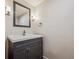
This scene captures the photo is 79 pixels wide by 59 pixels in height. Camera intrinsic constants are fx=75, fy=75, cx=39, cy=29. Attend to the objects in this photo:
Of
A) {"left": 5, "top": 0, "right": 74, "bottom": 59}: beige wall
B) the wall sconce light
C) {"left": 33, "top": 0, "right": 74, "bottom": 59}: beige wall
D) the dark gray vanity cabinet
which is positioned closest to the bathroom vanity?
the dark gray vanity cabinet

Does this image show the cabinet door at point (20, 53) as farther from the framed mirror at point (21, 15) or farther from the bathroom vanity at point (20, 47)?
the framed mirror at point (21, 15)

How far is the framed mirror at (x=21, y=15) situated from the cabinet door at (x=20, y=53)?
89 cm

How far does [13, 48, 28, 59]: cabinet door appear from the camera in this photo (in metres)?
1.58

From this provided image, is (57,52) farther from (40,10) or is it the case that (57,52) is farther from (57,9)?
(40,10)

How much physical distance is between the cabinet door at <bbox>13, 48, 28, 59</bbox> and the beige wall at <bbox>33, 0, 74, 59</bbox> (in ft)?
3.84

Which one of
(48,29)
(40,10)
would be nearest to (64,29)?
(48,29)

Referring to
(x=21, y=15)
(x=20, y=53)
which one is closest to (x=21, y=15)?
(x=21, y=15)

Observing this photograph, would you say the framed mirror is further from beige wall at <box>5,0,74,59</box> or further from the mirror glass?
beige wall at <box>5,0,74,59</box>

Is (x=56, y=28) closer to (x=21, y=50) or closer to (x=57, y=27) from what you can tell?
(x=57, y=27)

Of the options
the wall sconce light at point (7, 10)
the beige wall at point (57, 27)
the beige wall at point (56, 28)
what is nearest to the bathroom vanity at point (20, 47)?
the beige wall at point (56, 28)

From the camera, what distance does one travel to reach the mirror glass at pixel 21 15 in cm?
229

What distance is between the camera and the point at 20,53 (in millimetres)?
1691

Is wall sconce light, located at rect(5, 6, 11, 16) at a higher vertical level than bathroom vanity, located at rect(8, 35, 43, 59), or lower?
higher

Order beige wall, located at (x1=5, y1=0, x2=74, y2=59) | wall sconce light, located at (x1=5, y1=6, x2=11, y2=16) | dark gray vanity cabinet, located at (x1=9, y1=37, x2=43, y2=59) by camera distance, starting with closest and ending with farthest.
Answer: dark gray vanity cabinet, located at (x1=9, y1=37, x2=43, y2=59) → wall sconce light, located at (x1=5, y1=6, x2=11, y2=16) → beige wall, located at (x1=5, y1=0, x2=74, y2=59)
